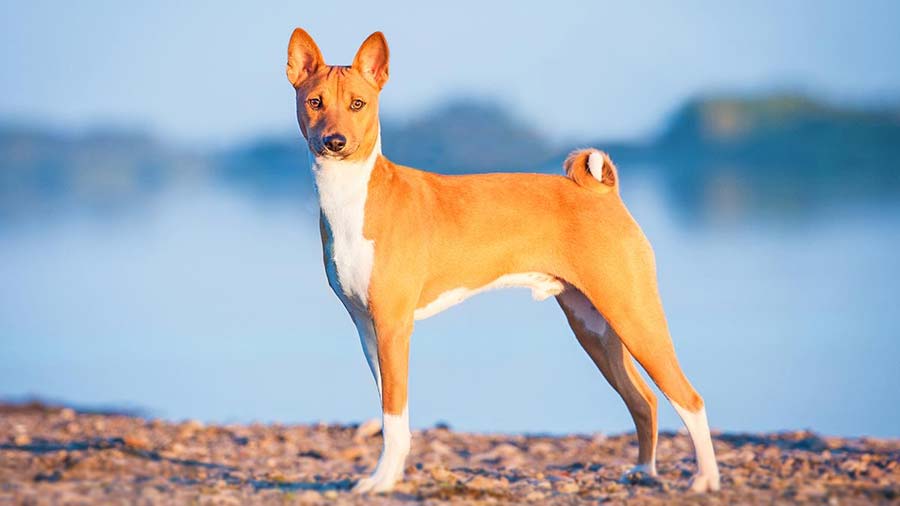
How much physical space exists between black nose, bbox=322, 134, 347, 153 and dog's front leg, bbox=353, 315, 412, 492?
108 centimetres

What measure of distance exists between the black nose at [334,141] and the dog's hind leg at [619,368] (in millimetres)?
2094

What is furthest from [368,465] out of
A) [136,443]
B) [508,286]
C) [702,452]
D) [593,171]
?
[593,171]

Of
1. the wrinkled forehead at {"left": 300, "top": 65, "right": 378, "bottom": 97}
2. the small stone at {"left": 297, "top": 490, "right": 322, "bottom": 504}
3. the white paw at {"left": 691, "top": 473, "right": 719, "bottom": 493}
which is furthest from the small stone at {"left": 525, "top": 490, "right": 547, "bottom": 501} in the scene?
the wrinkled forehead at {"left": 300, "top": 65, "right": 378, "bottom": 97}

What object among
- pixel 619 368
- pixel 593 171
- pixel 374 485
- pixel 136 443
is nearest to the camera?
pixel 374 485

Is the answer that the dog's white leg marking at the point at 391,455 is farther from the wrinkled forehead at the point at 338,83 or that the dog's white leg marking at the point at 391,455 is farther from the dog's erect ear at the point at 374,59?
the dog's erect ear at the point at 374,59

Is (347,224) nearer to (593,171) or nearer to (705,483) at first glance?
(593,171)

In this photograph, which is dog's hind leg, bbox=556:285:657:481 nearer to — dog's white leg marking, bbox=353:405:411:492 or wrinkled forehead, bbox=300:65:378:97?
dog's white leg marking, bbox=353:405:411:492

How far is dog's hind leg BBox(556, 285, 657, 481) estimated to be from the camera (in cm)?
735

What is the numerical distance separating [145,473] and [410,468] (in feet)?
6.37

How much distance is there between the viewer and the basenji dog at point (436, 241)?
6.34 metres

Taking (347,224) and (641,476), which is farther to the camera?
(641,476)

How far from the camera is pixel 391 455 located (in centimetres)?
631

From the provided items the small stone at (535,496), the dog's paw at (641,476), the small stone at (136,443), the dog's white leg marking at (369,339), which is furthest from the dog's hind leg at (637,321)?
the small stone at (136,443)

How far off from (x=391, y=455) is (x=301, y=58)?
102 inches
